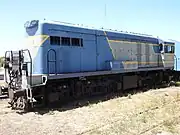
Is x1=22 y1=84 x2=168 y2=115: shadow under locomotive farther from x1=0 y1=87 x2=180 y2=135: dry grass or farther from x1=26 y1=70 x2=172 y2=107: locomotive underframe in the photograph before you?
x1=0 y1=87 x2=180 y2=135: dry grass

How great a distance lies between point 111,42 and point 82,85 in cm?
320

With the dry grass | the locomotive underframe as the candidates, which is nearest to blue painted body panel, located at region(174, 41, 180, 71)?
the locomotive underframe

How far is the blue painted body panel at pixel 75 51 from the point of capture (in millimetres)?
9609

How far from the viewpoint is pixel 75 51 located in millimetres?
10789

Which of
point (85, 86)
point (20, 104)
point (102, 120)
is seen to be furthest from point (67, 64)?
point (102, 120)

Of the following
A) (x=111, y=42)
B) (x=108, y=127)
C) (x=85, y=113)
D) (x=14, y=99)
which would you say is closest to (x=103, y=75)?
(x=111, y=42)

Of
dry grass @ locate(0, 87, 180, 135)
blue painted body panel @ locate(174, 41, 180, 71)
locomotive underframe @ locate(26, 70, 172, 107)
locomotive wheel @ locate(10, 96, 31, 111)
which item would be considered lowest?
dry grass @ locate(0, 87, 180, 135)

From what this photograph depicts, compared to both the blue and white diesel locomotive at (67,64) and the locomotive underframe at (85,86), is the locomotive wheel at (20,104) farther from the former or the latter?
the locomotive underframe at (85,86)

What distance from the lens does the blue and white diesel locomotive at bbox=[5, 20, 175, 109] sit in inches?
372

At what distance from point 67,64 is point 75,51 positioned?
2.43 ft

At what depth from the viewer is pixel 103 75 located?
12023mm

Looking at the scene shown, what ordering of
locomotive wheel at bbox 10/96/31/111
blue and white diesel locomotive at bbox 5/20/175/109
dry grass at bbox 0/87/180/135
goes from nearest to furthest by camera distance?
1. dry grass at bbox 0/87/180/135
2. locomotive wheel at bbox 10/96/31/111
3. blue and white diesel locomotive at bbox 5/20/175/109

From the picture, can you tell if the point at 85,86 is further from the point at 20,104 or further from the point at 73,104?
the point at 20,104

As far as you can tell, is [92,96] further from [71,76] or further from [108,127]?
[108,127]
